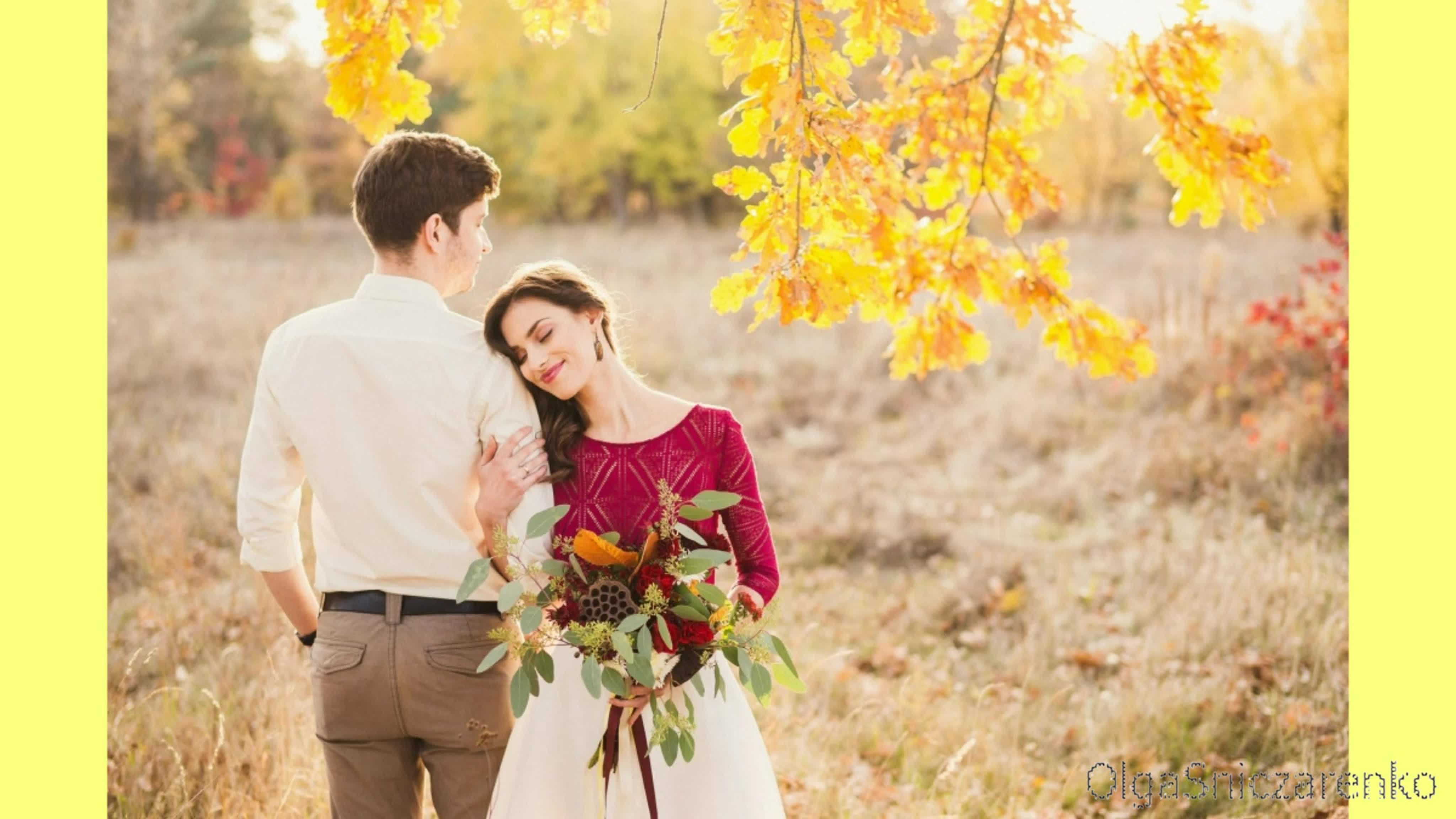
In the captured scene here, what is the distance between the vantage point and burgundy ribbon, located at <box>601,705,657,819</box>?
98.3 inches

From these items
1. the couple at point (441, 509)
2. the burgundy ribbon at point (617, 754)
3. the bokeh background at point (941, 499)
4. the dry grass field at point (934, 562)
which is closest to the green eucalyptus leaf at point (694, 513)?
the couple at point (441, 509)

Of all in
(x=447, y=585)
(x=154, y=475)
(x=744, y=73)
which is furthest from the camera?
(x=154, y=475)

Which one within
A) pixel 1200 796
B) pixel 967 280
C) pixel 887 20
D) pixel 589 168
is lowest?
pixel 1200 796

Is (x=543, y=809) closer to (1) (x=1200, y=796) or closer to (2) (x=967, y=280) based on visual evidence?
(2) (x=967, y=280)

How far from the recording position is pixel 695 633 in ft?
7.77

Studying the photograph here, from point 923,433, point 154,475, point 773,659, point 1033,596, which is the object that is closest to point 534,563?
point 773,659

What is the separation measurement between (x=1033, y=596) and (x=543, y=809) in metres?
4.54

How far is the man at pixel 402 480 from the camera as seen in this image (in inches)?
97.7

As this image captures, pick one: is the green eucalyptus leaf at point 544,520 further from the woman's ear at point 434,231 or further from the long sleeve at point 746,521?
the woman's ear at point 434,231

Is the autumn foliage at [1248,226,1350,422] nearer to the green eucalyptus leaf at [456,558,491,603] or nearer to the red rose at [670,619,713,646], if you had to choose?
the red rose at [670,619,713,646]

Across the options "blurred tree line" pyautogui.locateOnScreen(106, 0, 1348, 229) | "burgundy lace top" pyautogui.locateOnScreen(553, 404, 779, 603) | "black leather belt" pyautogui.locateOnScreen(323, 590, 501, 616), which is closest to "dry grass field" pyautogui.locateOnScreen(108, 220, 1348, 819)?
"burgundy lace top" pyautogui.locateOnScreen(553, 404, 779, 603)

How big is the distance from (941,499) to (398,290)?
645 cm

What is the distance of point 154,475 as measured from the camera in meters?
7.58

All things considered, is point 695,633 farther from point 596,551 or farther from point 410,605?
point 410,605
